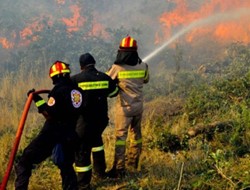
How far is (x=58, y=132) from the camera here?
471 centimetres

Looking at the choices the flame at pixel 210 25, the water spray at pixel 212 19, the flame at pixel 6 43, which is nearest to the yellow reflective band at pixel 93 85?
the water spray at pixel 212 19

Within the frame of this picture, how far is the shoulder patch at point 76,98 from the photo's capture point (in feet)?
15.6

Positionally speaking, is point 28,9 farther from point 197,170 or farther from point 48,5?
point 197,170

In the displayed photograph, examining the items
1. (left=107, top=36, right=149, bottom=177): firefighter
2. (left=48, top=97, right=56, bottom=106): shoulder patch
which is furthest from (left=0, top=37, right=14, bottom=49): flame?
(left=48, top=97, right=56, bottom=106): shoulder patch

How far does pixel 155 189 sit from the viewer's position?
4.72 m

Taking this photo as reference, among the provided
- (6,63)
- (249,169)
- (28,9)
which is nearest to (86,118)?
(249,169)

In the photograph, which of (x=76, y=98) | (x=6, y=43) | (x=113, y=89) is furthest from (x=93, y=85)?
(x=6, y=43)

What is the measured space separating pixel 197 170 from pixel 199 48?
13.7 metres

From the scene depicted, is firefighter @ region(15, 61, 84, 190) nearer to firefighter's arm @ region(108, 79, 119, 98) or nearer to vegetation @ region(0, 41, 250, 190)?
firefighter's arm @ region(108, 79, 119, 98)

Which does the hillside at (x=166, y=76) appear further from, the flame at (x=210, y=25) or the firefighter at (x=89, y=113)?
the firefighter at (x=89, y=113)

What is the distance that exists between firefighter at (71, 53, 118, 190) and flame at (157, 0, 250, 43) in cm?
1419

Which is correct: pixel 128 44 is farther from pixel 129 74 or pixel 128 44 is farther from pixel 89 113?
pixel 89 113

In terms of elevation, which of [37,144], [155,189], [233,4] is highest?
[233,4]

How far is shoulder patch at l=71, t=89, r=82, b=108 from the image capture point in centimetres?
475
